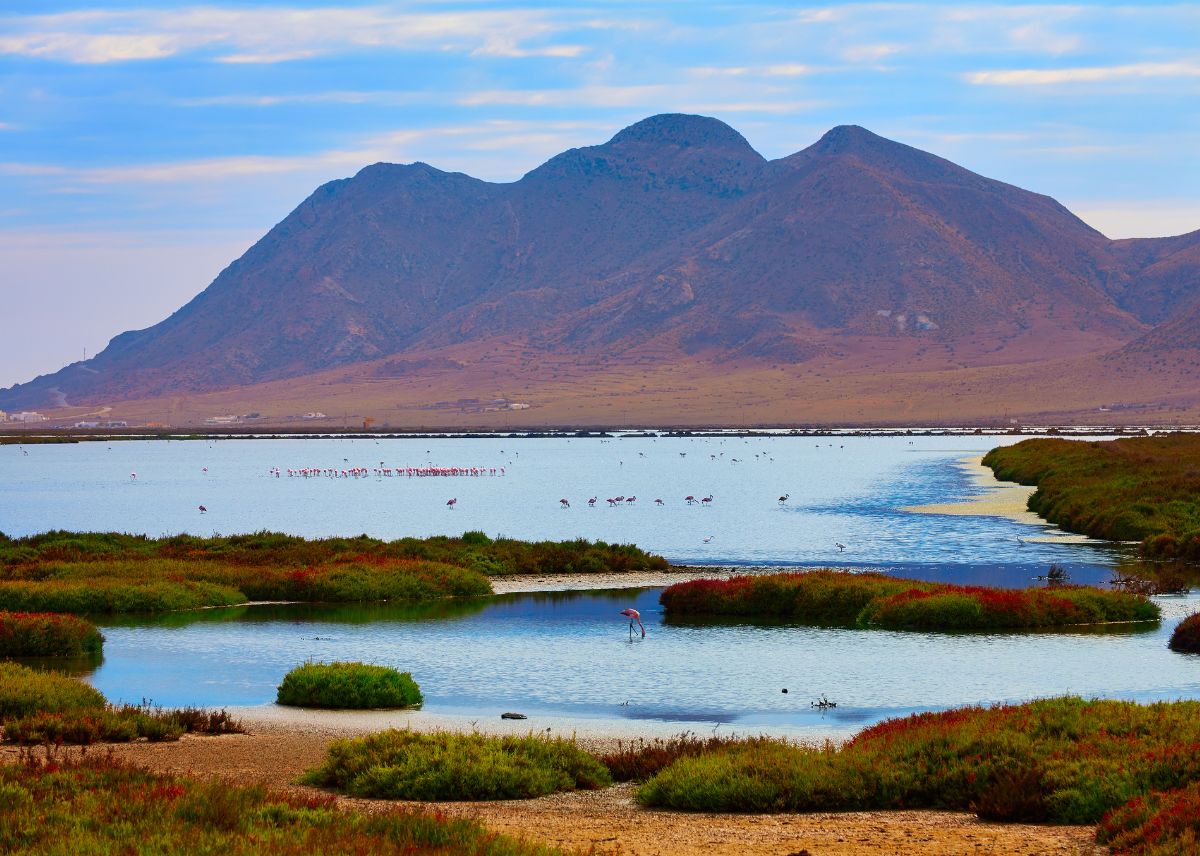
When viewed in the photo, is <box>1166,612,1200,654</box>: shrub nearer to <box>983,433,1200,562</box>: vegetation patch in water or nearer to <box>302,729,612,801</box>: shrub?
<box>302,729,612,801</box>: shrub

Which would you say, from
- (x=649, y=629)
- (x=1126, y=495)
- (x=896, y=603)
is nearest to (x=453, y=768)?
(x=649, y=629)

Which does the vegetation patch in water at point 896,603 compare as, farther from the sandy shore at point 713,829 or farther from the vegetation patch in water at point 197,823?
the vegetation patch in water at point 197,823

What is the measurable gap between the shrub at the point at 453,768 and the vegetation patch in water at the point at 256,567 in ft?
60.5

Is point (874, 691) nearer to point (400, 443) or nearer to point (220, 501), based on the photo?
point (220, 501)

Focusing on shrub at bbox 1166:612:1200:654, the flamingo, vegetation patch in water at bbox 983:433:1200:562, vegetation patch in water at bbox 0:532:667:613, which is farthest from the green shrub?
vegetation patch in water at bbox 983:433:1200:562

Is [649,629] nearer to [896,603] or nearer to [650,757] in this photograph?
[896,603]

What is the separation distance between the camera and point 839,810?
14805 millimetres

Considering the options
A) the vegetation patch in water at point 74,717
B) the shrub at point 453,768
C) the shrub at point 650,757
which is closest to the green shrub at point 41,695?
the vegetation patch in water at point 74,717

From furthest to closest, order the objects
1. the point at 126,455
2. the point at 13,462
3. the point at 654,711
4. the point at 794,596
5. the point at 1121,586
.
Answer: the point at 126,455, the point at 13,462, the point at 1121,586, the point at 794,596, the point at 654,711

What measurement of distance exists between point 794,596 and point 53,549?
2053cm

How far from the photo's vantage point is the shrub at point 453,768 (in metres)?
15.6

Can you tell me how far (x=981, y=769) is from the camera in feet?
48.4

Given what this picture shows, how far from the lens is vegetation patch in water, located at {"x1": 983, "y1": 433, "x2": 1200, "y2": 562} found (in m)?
47.3

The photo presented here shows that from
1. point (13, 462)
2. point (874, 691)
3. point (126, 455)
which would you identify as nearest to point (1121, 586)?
point (874, 691)
